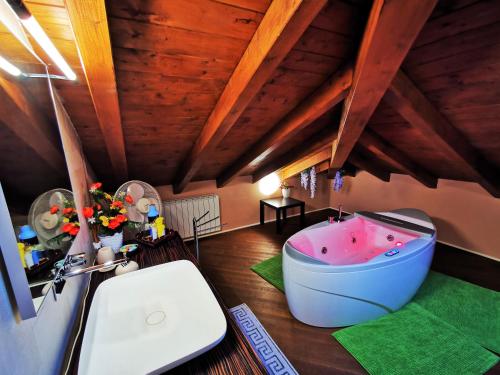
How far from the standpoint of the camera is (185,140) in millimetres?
2344

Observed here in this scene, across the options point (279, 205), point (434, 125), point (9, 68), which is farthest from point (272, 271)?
point (9, 68)

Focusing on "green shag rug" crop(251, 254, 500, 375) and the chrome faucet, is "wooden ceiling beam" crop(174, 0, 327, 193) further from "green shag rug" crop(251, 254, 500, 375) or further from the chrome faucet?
"green shag rug" crop(251, 254, 500, 375)

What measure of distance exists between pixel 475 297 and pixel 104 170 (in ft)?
14.2

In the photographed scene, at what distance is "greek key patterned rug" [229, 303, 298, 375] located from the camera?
68.3 inches

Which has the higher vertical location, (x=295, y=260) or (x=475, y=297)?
(x=295, y=260)

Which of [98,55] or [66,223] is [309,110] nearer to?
[98,55]

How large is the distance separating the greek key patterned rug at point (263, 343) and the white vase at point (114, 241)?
1141 mm

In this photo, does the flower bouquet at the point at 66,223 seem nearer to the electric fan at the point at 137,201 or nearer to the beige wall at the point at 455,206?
the electric fan at the point at 137,201

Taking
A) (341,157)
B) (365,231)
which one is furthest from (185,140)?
(365,231)

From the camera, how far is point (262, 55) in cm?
123

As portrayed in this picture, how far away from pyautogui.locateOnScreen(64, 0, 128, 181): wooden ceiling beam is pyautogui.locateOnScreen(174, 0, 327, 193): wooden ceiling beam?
72 cm

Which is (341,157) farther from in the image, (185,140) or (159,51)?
(159,51)

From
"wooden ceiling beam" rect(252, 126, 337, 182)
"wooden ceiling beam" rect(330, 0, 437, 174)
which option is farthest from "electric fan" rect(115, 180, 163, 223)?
"wooden ceiling beam" rect(330, 0, 437, 174)

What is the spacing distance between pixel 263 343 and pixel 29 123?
2.17m
